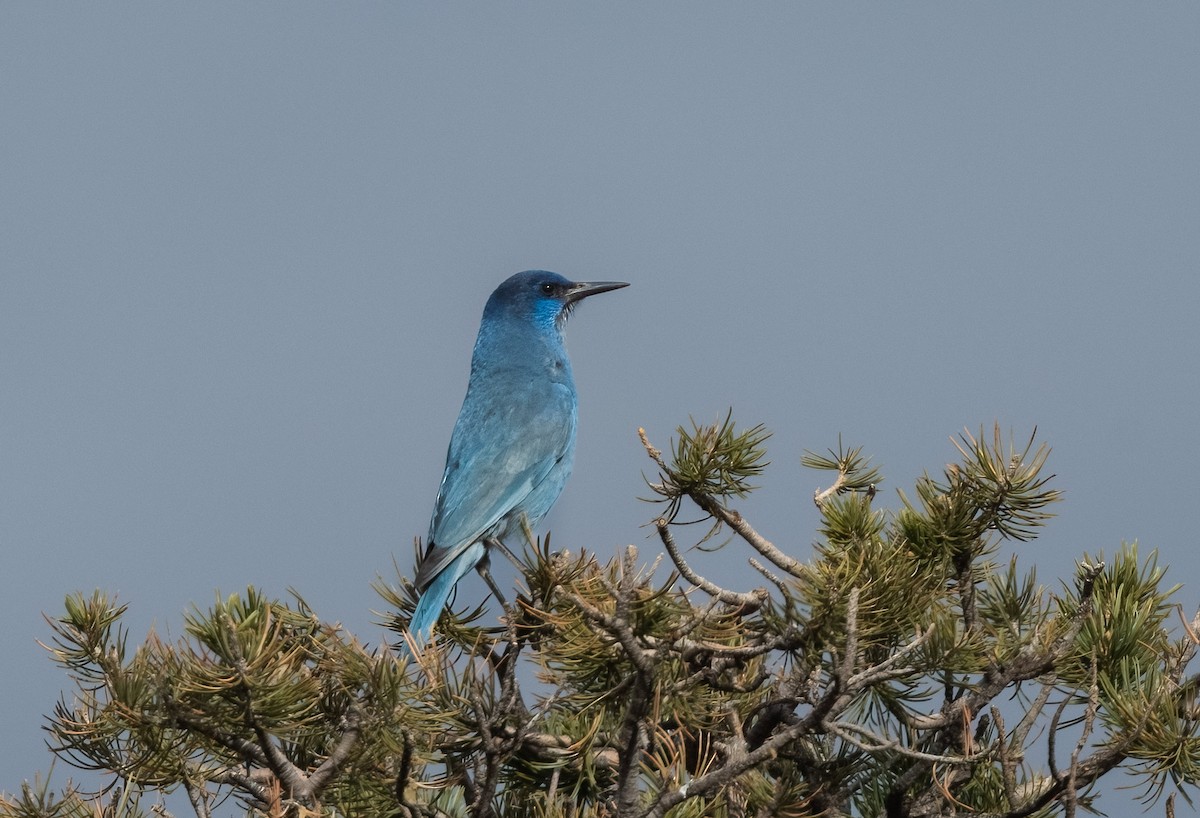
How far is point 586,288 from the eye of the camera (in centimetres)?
723

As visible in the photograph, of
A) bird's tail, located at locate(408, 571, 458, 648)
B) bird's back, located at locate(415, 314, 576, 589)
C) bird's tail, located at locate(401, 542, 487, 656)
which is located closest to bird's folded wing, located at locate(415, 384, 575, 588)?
bird's back, located at locate(415, 314, 576, 589)

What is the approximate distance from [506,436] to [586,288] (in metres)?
1.64

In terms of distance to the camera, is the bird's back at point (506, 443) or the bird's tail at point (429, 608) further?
the bird's back at point (506, 443)

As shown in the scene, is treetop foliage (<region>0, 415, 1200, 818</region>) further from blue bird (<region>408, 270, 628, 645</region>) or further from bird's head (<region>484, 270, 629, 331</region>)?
bird's head (<region>484, 270, 629, 331</region>)

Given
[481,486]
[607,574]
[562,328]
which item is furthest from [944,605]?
[562,328]

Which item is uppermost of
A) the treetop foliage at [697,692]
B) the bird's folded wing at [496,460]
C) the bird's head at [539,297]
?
the bird's head at [539,297]

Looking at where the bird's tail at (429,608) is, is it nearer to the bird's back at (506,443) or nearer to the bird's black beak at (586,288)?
the bird's back at (506,443)

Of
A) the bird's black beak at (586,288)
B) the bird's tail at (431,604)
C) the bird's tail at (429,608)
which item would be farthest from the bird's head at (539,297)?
the bird's tail at (429,608)

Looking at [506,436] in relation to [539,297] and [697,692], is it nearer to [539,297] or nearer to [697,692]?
[539,297]

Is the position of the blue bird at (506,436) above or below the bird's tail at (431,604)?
above

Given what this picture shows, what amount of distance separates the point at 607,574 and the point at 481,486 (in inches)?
103

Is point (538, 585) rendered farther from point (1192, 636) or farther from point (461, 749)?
point (1192, 636)

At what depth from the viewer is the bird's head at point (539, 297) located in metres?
7.01

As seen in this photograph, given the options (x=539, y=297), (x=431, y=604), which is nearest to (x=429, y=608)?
(x=431, y=604)
